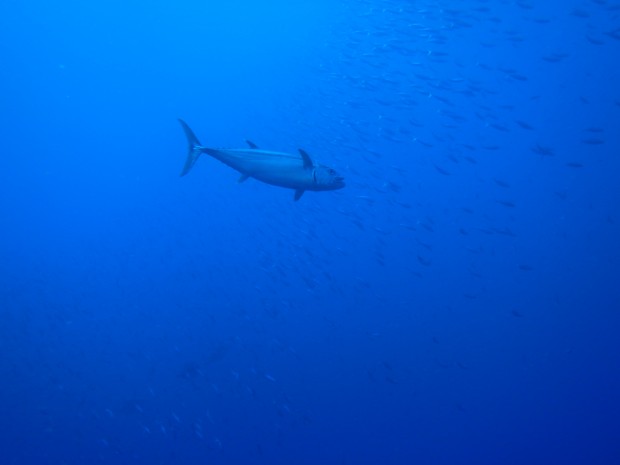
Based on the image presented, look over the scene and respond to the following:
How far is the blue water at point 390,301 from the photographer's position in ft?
35.6

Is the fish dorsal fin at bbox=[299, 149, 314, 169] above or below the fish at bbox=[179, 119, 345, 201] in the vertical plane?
above

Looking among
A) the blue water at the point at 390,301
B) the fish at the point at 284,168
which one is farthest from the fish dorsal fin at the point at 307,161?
the blue water at the point at 390,301

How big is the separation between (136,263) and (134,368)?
27.4 ft

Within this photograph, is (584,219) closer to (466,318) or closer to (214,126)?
(466,318)

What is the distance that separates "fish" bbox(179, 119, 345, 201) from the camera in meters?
4.23

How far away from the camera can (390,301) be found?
1391 centimetres

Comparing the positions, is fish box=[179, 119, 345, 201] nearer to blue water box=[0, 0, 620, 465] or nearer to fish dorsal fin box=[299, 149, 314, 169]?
fish dorsal fin box=[299, 149, 314, 169]

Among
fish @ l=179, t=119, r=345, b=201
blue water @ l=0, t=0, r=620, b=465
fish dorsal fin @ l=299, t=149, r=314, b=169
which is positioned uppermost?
→ fish dorsal fin @ l=299, t=149, r=314, b=169

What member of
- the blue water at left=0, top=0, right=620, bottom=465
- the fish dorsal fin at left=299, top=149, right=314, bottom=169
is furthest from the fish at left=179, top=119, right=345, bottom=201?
the blue water at left=0, top=0, right=620, bottom=465

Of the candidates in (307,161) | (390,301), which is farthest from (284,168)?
(390,301)

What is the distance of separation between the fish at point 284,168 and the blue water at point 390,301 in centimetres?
467

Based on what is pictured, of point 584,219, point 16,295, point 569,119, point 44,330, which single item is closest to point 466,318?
point 584,219

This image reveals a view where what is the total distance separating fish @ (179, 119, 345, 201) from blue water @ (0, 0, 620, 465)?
4672 millimetres

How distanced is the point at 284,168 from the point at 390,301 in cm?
1038
